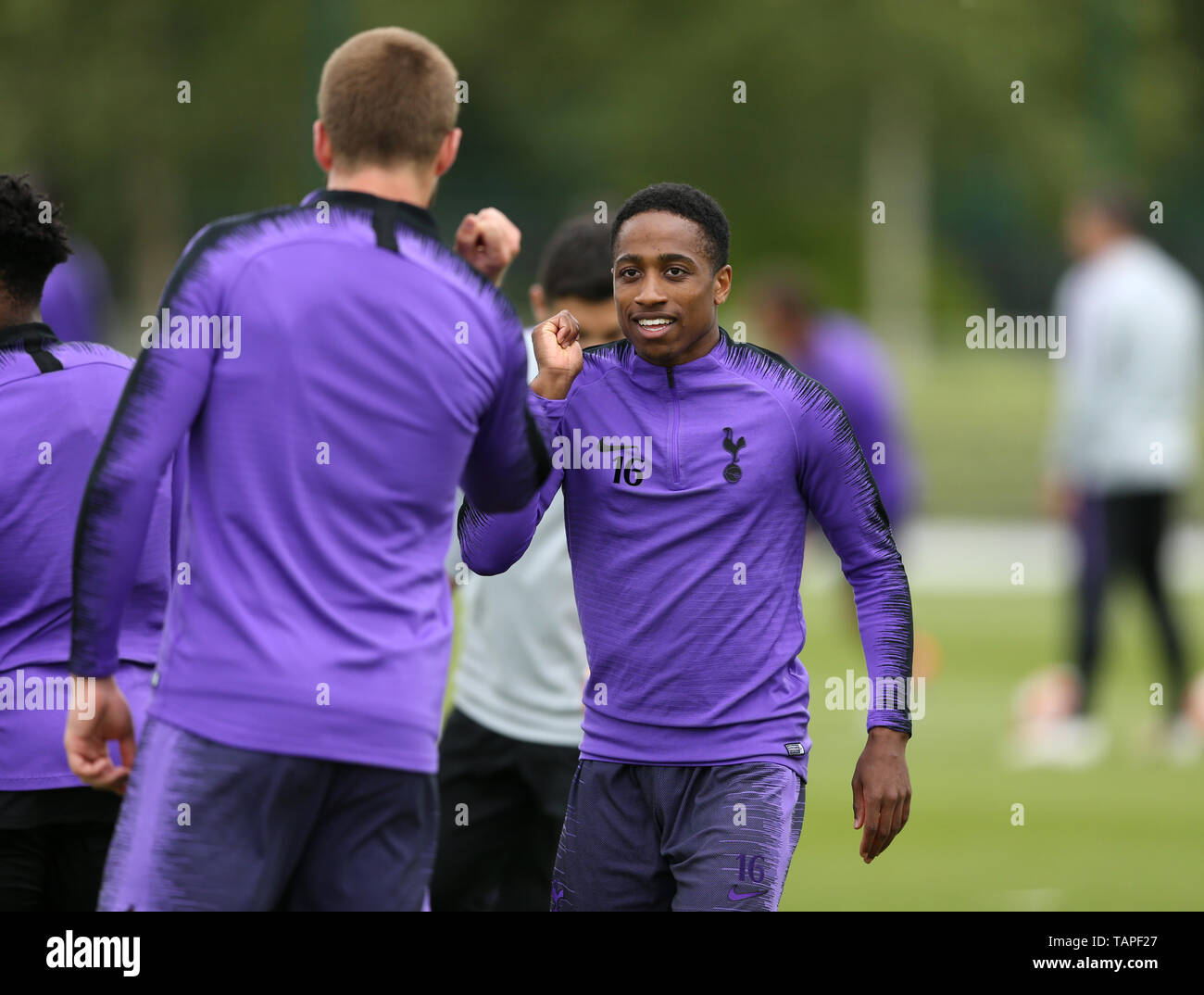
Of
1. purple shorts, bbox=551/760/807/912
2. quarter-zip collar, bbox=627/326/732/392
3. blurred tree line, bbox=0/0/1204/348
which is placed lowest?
purple shorts, bbox=551/760/807/912

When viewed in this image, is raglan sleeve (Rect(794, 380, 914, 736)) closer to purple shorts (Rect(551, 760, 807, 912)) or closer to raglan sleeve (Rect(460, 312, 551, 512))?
purple shorts (Rect(551, 760, 807, 912))

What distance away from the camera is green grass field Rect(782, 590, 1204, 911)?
6.74 meters

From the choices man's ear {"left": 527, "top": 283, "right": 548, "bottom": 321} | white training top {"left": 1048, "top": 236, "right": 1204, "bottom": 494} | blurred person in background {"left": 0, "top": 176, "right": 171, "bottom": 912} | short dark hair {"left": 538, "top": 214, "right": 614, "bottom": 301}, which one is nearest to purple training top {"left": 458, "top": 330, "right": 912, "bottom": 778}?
blurred person in background {"left": 0, "top": 176, "right": 171, "bottom": 912}

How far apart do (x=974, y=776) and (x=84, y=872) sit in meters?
5.67

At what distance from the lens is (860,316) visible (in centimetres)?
3622

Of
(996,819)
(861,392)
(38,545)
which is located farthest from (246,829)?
(861,392)

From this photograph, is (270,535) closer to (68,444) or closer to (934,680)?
(68,444)

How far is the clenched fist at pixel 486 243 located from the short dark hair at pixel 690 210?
0.31 metres

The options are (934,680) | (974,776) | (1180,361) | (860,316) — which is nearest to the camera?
(974,776)

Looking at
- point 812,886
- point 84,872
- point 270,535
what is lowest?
point 812,886

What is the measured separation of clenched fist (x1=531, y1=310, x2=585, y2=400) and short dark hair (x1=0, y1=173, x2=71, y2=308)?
1.11m

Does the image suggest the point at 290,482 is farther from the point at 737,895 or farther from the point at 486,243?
the point at 737,895

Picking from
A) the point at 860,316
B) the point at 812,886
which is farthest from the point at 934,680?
the point at 860,316

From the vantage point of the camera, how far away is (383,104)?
139 inches
